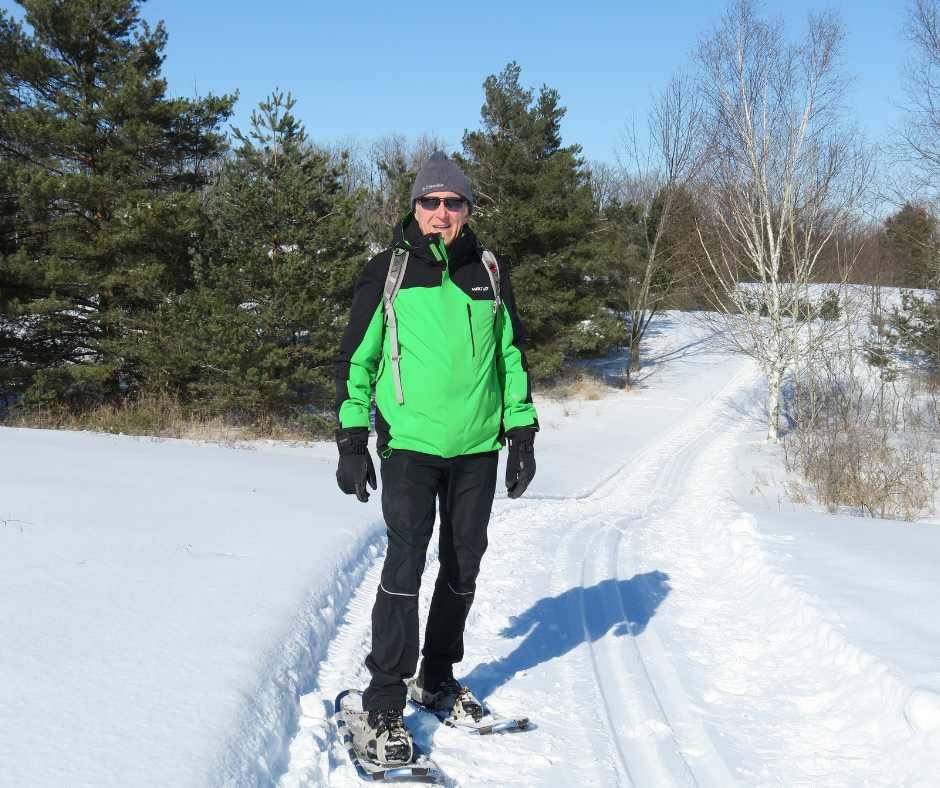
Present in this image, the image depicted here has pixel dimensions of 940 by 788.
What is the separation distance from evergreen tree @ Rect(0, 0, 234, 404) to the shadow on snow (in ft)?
36.5

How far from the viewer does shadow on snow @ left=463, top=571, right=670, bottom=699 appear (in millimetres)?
3764

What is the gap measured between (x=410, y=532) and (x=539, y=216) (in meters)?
19.5

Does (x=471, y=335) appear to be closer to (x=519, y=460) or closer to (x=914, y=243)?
(x=519, y=460)

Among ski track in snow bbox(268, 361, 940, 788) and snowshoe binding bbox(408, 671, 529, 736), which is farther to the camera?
snowshoe binding bbox(408, 671, 529, 736)

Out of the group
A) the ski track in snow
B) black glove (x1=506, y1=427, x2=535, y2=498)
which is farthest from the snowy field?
black glove (x1=506, y1=427, x2=535, y2=498)

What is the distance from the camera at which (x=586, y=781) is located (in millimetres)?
2711

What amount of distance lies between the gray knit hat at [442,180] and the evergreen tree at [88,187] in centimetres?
1162

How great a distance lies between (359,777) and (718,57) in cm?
1660

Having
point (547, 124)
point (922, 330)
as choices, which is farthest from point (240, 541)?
point (922, 330)

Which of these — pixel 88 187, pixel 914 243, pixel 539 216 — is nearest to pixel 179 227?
pixel 88 187

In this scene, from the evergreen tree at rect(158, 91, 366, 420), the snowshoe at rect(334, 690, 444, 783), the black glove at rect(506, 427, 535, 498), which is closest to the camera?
the snowshoe at rect(334, 690, 444, 783)

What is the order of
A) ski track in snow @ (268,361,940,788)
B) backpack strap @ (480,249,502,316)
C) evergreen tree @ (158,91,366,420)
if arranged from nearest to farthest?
ski track in snow @ (268,361,940,788)
backpack strap @ (480,249,502,316)
evergreen tree @ (158,91,366,420)

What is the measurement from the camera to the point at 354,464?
289 cm

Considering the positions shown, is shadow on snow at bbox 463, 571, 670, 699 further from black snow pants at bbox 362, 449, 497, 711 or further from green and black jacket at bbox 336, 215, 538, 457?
green and black jacket at bbox 336, 215, 538, 457
